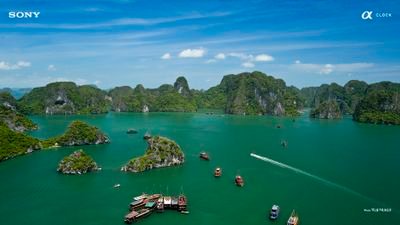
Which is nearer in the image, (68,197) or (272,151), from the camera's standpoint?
(68,197)

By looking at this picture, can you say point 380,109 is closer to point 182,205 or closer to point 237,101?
point 237,101

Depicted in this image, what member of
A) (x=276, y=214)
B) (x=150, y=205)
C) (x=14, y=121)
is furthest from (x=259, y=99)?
(x=150, y=205)

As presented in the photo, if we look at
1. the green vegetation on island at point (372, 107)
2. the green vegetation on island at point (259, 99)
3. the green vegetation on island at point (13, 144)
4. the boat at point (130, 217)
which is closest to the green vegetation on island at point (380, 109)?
the green vegetation on island at point (372, 107)

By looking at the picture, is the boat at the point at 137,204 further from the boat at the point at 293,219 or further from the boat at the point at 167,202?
the boat at the point at 293,219

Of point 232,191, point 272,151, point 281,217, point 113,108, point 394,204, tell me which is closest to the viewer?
point 281,217

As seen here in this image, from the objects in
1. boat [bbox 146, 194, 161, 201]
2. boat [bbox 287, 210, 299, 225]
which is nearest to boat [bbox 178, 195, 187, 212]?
boat [bbox 146, 194, 161, 201]

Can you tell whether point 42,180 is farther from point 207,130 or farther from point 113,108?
point 113,108

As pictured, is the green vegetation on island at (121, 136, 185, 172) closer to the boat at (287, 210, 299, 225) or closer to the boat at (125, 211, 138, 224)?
the boat at (125, 211, 138, 224)

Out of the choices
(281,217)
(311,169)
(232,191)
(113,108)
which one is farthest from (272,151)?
(113,108)
